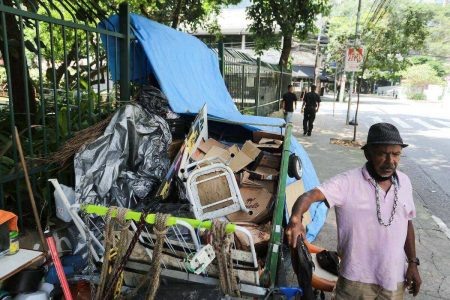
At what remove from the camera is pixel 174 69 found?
472 centimetres

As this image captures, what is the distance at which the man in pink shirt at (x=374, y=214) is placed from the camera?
7.09 ft

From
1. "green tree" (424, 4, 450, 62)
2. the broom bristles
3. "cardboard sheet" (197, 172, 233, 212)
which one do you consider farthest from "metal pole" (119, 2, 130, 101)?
"green tree" (424, 4, 450, 62)

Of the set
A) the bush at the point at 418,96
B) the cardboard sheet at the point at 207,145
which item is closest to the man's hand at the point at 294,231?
the cardboard sheet at the point at 207,145

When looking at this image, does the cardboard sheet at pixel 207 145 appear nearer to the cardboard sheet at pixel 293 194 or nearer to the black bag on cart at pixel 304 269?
the cardboard sheet at pixel 293 194

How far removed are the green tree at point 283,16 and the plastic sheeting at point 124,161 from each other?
10.0m

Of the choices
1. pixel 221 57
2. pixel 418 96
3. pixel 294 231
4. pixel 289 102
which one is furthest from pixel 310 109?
pixel 418 96

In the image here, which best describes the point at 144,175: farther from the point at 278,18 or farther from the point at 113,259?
the point at 278,18

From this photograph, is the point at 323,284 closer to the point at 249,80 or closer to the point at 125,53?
the point at 125,53

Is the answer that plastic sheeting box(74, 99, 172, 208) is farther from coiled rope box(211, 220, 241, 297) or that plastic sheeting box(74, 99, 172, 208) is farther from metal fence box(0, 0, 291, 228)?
coiled rope box(211, 220, 241, 297)

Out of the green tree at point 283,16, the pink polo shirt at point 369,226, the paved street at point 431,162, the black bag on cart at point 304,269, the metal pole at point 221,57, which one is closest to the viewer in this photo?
the black bag on cart at point 304,269

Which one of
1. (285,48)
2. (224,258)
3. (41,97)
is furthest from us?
(285,48)

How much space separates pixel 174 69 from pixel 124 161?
1790 mm

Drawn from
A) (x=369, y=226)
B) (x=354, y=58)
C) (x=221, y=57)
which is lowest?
(x=369, y=226)

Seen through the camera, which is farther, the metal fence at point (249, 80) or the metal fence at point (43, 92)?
the metal fence at point (249, 80)
